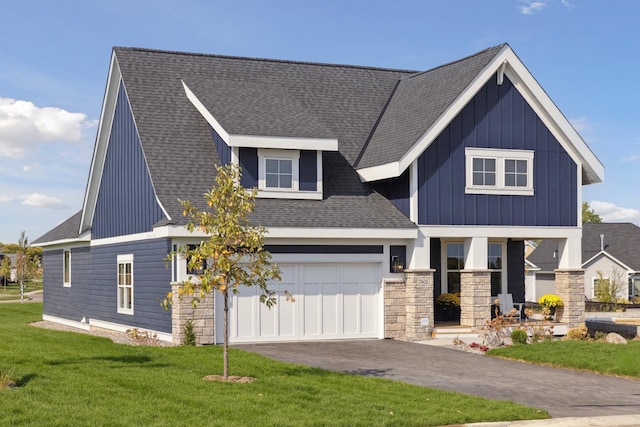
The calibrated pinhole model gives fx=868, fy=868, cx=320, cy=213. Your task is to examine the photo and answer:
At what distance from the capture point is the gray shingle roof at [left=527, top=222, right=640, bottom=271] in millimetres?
57188

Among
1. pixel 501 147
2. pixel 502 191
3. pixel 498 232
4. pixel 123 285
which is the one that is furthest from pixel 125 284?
pixel 501 147

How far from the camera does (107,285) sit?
29.0 meters

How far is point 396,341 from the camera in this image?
24234mm

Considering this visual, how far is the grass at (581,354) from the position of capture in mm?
18495

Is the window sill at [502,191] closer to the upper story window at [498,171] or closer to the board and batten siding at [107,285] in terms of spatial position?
the upper story window at [498,171]

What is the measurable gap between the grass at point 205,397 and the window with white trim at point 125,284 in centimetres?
842

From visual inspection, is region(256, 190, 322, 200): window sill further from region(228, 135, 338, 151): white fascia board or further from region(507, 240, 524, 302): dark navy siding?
region(507, 240, 524, 302): dark navy siding

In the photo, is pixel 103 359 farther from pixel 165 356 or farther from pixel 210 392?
pixel 210 392

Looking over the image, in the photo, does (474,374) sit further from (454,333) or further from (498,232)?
(498,232)

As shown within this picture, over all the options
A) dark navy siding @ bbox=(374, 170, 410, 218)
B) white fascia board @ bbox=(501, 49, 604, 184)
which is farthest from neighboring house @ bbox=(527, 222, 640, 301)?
dark navy siding @ bbox=(374, 170, 410, 218)

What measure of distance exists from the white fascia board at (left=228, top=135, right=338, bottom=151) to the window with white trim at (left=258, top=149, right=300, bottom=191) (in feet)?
1.56

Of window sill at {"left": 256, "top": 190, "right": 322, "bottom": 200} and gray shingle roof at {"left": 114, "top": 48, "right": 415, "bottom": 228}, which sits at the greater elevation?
gray shingle roof at {"left": 114, "top": 48, "right": 415, "bottom": 228}

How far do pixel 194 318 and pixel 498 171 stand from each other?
33.2 feet

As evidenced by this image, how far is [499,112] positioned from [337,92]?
6.08m
